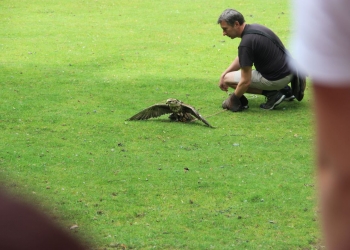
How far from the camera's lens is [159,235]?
5.56 meters

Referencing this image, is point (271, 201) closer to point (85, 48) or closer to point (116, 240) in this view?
point (116, 240)

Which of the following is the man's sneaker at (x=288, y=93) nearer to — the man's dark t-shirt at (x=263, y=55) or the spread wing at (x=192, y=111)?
the man's dark t-shirt at (x=263, y=55)

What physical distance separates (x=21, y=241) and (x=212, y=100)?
33.0 ft

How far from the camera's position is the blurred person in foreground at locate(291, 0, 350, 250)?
0.87m

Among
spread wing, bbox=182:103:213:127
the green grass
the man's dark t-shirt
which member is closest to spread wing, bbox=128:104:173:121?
the green grass

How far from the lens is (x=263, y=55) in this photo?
32.7 ft

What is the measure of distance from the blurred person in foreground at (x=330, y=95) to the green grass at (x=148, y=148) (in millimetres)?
4496

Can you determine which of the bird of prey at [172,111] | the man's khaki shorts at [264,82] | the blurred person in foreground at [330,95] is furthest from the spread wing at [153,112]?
the blurred person in foreground at [330,95]

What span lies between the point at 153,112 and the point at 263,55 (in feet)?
5.97

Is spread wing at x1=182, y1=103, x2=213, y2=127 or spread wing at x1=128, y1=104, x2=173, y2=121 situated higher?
spread wing at x1=182, y1=103, x2=213, y2=127

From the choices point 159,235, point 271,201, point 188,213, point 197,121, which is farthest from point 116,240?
point 197,121

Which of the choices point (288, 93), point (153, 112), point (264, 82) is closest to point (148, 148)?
point (153, 112)

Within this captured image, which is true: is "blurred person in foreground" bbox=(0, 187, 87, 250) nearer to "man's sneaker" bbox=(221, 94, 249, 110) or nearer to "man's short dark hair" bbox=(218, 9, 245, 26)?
"man's short dark hair" bbox=(218, 9, 245, 26)

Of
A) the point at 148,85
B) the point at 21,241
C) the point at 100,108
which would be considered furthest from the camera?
the point at 148,85
